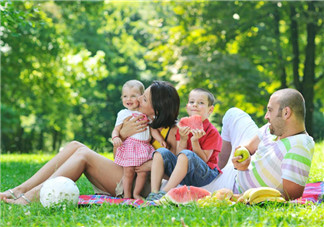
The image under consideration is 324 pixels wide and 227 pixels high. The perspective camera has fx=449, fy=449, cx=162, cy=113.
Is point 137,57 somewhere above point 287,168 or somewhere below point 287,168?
above

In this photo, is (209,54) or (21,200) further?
(209,54)

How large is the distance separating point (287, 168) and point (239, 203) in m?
0.56

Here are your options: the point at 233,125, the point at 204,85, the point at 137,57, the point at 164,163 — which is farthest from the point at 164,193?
the point at 137,57

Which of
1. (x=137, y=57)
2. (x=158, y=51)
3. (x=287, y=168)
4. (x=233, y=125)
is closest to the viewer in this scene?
(x=287, y=168)

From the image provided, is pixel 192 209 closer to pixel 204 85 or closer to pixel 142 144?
pixel 142 144

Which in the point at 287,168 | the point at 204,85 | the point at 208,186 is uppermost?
the point at 204,85

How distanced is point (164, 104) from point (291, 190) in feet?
5.59

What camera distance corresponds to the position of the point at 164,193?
4.46 metres

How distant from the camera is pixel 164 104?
515 cm

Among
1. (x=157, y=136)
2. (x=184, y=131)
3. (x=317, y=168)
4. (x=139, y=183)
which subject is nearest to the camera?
(x=184, y=131)

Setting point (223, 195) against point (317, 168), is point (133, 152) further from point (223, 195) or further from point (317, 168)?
point (317, 168)

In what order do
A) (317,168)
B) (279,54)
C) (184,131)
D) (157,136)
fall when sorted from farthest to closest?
(279,54)
(317,168)
(157,136)
(184,131)

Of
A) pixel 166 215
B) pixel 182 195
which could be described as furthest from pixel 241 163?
pixel 166 215

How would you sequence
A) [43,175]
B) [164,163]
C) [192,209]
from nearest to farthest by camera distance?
[192,209]
[164,163]
[43,175]
